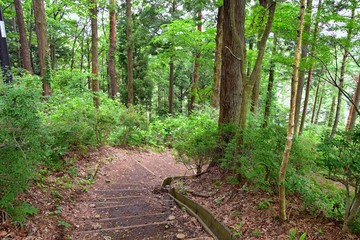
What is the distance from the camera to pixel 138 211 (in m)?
4.54

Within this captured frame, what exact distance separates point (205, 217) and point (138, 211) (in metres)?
1.37

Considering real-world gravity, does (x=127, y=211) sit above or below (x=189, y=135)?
below

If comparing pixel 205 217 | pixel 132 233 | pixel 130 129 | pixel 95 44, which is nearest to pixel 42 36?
pixel 95 44

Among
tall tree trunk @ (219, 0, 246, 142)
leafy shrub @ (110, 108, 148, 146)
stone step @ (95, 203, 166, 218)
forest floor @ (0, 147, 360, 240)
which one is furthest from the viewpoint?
leafy shrub @ (110, 108, 148, 146)

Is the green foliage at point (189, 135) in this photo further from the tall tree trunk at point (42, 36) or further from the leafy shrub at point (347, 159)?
the tall tree trunk at point (42, 36)

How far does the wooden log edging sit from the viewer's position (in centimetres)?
328

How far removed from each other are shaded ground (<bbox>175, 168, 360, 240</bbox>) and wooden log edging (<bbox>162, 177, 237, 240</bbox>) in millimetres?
109

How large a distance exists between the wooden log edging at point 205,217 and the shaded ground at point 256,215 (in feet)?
0.36

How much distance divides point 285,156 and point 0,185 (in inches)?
133

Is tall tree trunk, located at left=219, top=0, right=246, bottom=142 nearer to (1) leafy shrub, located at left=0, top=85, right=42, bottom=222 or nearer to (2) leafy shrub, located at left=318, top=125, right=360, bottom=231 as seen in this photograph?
(2) leafy shrub, located at left=318, top=125, right=360, bottom=231

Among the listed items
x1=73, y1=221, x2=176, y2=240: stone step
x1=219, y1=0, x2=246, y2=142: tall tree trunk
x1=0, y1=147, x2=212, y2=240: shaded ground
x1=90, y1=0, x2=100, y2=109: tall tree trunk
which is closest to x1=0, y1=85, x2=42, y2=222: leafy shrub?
x1=0, y1=147, x2=212, y2=240: shaded ground

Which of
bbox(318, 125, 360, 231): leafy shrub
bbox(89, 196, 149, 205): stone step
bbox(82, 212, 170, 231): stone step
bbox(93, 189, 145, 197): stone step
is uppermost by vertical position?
bbox(318, 125, 360, 231): leafy shrub

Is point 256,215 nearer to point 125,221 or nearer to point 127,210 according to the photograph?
point 125,221

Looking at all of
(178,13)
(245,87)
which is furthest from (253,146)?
(178,13)
